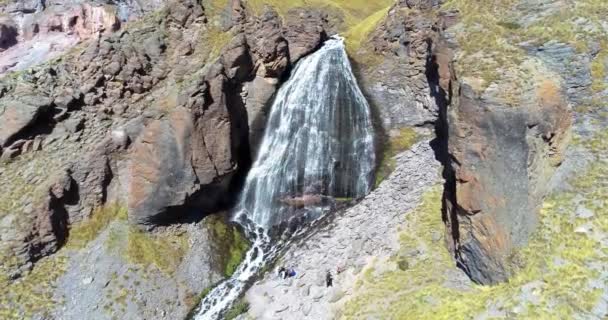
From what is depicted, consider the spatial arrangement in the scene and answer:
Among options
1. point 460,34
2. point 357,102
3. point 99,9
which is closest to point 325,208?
point 357,102

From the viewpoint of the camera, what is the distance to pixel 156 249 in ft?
122

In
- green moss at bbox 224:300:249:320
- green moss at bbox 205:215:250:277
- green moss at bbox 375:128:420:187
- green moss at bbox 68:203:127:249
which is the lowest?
green moss at bbox 224:300:249:320

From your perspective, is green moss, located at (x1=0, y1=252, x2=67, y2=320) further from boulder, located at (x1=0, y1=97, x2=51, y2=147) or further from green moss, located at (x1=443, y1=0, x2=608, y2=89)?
green moss, located at (x1=443, y1=0, x2=608, y2=89)

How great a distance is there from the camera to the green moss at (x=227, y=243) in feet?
124

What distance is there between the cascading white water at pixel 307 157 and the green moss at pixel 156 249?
5.04 m

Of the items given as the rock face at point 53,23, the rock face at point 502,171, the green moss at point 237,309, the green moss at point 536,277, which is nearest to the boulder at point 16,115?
the green moss at point 237,309

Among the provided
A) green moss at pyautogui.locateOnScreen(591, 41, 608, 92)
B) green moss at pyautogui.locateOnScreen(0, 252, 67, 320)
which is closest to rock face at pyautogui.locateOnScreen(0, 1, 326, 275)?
green moss at pyautogui.locateOnScreen(0, 252, 67, 320)

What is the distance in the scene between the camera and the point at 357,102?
4603 centimetres

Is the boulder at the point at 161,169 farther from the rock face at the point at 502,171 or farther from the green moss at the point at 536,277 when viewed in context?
the rock face at the point at 502,171

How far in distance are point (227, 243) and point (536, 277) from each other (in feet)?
77.9

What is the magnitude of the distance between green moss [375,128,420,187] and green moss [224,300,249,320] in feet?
52.3

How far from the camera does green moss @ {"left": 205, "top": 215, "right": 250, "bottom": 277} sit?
37719 mm

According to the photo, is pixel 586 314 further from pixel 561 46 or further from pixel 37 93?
pixel 37 93

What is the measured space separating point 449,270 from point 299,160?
17705 mm
